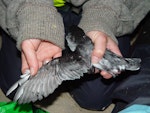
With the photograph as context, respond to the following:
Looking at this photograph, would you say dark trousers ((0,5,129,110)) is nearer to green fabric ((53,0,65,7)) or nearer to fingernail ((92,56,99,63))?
green fabric ((53,0,65,7))

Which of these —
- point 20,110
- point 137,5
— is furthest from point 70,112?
point 137,5

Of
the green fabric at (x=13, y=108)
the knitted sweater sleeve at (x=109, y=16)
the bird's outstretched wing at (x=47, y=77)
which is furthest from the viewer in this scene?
the green fabric at (x=13, y=108)

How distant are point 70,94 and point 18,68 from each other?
0.28 metres

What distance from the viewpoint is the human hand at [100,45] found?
110cm

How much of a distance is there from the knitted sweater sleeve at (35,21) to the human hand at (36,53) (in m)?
0.03

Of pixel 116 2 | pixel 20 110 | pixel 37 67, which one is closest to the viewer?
pixel 37 67

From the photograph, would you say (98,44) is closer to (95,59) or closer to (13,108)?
(95,59)

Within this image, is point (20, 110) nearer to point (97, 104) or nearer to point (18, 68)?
point (18, 68)

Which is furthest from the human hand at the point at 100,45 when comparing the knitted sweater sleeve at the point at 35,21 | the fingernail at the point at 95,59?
the knitted sweater sleeve at the point at 35,21

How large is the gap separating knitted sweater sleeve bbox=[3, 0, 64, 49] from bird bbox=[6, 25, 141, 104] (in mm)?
84

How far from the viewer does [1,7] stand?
1.34 meters

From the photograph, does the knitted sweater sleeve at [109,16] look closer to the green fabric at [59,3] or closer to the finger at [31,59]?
the green fabric at [59,3]

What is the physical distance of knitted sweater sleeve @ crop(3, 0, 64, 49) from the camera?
1125mm

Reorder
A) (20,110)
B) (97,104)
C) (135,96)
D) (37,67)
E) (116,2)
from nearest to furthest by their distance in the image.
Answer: (37,67)
(135,96)
(116,2)
(20,110)
(97,104)
